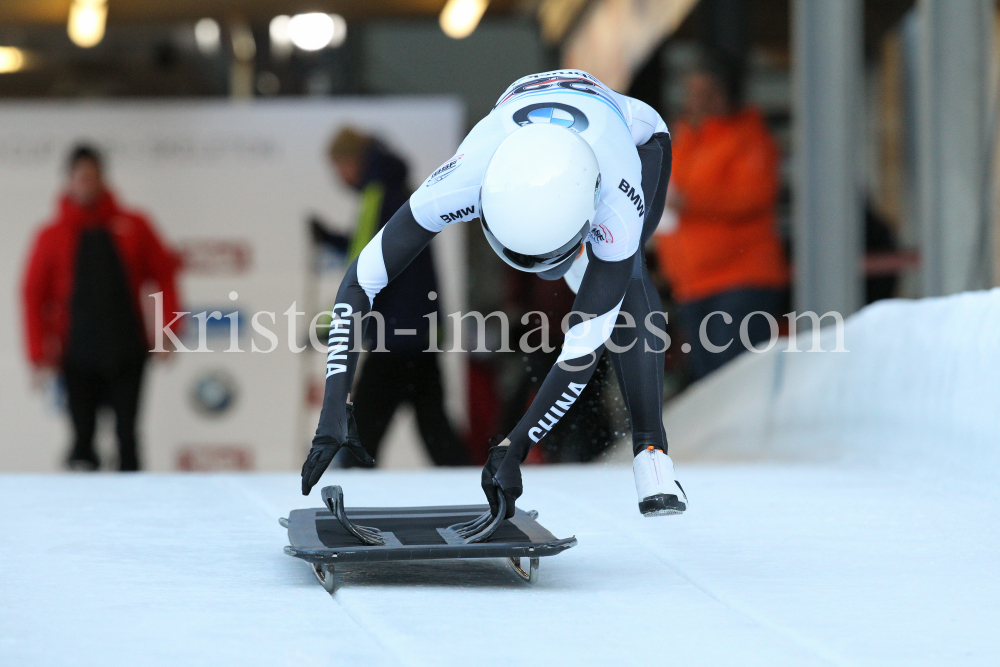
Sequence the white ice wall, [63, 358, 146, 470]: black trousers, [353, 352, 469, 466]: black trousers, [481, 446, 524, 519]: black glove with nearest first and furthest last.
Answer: [481, 446, 524, 519]: black glove → the white ice wall → [353, 352, 469, 466]: black trousers → [63, 358, 146, 470]: black trousers

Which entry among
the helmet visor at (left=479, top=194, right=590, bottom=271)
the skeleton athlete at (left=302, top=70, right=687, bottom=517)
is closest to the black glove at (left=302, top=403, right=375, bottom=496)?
the skeleton athlete at (left=302, top=70, right=687, bottom=517)

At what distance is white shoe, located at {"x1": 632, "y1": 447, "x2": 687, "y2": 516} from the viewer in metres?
2.78

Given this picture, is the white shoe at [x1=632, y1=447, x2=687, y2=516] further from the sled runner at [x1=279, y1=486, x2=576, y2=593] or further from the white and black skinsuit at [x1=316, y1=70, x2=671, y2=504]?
the sled runner at [x1=279, y1=486, x2=576, y2=593]

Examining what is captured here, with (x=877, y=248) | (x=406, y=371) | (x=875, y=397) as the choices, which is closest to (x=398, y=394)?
(x=406, y=371)

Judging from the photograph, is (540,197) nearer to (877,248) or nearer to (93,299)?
(93,299)

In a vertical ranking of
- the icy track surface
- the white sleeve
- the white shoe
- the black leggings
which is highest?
the white sleeve

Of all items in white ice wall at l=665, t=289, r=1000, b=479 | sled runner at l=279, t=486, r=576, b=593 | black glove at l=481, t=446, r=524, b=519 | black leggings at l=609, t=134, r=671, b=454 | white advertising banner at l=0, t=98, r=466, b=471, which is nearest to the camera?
sled runner at l=279, t=486, r=576, b=593

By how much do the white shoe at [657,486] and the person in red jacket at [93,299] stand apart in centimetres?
421

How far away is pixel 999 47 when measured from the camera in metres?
7.35

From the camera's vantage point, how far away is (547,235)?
2.55 m

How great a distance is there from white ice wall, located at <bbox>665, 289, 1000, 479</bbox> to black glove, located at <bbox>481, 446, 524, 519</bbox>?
81.4 inches

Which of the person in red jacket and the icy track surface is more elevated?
the person in red jacket

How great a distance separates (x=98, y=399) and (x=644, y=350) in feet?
14.5

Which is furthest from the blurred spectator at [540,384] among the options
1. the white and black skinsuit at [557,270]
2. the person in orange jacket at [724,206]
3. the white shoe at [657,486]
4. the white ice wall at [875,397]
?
the white and black skinsuit at [557,270]
